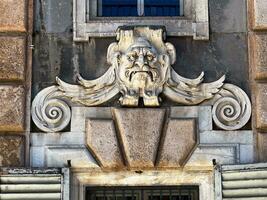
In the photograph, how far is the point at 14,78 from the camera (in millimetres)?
10172

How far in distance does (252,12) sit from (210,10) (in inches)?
21.7

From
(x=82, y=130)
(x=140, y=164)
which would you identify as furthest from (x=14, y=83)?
(x=140, y=164)

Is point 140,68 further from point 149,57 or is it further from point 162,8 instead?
point 162,8

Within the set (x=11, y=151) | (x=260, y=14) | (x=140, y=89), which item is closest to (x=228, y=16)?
(x=260, y=14)

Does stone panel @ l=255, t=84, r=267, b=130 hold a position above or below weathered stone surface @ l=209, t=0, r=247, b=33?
below

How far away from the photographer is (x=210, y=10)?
10414mm

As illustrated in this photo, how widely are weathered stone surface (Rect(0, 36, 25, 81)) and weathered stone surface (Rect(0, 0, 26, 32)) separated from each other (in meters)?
0.14

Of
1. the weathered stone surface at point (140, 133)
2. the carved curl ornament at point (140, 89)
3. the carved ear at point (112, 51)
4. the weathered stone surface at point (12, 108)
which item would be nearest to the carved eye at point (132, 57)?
the carved curl ornament at point (140, 89)

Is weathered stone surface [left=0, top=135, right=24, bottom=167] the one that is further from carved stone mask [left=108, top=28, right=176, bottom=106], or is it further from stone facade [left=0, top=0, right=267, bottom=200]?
Answer: carved stone mask [left=108, top=28, right=176, bottom=106]

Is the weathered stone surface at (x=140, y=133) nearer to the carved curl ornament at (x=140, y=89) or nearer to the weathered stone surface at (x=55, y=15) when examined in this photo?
the carved curl ornament at (x=140, y=89)

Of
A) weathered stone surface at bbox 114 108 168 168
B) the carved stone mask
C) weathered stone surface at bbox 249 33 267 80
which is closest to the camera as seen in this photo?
weathered stone surface at bbox 114 108 168 168

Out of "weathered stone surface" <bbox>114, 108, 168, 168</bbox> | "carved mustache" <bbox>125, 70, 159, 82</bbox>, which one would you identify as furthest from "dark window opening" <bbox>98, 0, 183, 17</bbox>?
"weathered stone surface" <bbox>114, 108, 168, 168</bbox>

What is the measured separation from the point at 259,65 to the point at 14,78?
3155 mm

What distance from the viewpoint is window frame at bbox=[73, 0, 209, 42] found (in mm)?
10297
